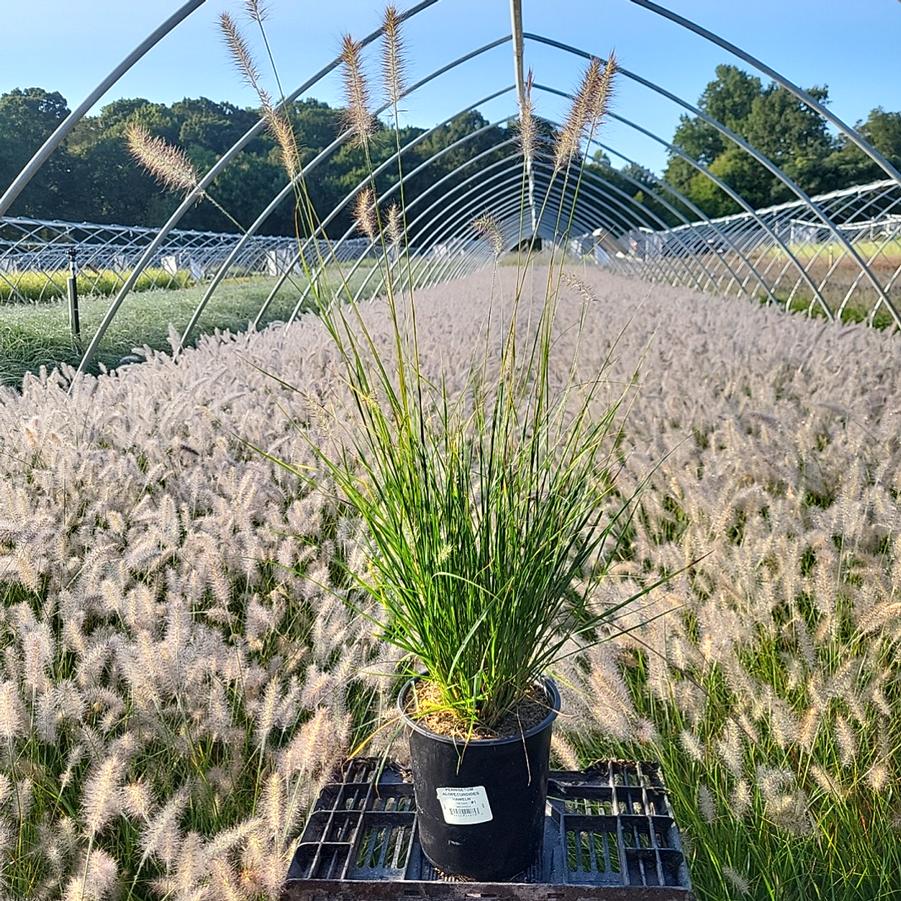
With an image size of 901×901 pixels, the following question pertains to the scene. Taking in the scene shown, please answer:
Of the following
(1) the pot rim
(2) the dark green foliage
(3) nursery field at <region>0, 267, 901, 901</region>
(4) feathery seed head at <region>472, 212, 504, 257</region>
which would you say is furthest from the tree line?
(1) the pot rim

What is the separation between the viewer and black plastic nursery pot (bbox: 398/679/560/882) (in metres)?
1.60

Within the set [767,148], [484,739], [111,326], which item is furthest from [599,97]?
[767,148]

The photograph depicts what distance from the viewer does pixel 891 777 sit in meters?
1.97

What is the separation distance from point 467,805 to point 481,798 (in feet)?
0.09

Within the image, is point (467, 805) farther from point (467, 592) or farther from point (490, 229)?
point (490, 229)

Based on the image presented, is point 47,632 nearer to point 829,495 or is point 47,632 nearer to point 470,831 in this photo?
point 470,831

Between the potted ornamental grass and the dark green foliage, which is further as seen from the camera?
the dark green foliage

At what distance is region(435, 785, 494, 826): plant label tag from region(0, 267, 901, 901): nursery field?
316 mm

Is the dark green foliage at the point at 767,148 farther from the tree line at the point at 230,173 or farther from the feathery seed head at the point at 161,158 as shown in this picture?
the feathery seed head at the point at 161,158

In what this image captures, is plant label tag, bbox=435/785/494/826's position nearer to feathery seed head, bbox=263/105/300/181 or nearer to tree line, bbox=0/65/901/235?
feathery seed head, bbox=263/105/300/181

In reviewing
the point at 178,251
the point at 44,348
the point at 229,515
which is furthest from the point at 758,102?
the point at 229,515

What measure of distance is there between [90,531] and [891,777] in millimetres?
2583

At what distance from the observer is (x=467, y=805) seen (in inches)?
62.9

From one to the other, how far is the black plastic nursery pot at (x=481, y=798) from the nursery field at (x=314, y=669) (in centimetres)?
27
